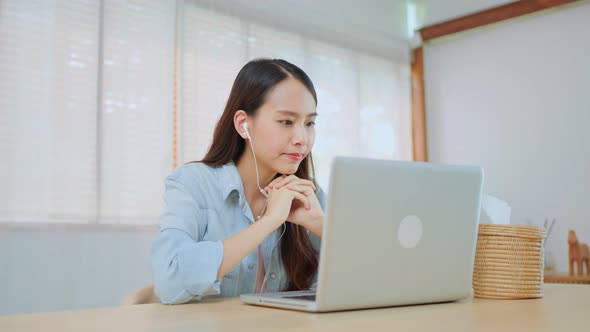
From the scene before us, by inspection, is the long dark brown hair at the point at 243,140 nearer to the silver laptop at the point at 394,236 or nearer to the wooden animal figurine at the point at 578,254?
the silver laptop at the point at 394,236

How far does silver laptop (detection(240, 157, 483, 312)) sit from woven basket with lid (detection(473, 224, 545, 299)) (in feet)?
0.43

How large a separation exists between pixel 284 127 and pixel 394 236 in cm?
59

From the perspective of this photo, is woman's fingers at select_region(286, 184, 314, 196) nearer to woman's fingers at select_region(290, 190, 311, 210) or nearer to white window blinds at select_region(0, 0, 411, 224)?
woman's fingers at select_region(290, 190, 311, 210)

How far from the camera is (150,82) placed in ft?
10.0

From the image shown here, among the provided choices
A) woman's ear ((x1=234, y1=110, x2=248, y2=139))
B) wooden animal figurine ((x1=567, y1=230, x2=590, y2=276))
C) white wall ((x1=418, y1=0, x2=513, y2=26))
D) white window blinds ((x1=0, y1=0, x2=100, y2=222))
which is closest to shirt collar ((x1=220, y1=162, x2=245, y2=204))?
woman's ear ((x1=234, y1=110, x2=248, y2=139))

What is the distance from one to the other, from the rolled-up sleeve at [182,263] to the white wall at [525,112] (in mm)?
3007

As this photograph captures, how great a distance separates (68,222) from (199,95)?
946mm

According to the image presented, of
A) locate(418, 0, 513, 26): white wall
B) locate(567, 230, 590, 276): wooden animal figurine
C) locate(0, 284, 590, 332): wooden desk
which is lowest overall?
locate(567, 230, 590, 276): wooden animal figurine

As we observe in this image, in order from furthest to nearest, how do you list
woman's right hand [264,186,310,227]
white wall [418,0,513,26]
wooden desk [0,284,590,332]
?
white wall [418,0,513,26] < woman's right hand [264,186,310,227] < wooden desk [0,284,590,332]

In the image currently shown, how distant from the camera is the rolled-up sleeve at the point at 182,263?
3.93ft

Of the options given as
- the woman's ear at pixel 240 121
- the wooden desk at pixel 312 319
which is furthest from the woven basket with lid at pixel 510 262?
the woman's ear at pixel 240 121

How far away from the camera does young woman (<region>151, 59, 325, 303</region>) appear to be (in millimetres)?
1283

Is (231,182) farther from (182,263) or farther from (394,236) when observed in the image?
(394,236)

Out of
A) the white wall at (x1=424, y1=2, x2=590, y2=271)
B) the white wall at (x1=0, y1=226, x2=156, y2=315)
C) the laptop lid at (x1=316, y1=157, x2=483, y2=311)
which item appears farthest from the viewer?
the white wall at (x1=424, y1=2, x2=590, y2=271)
